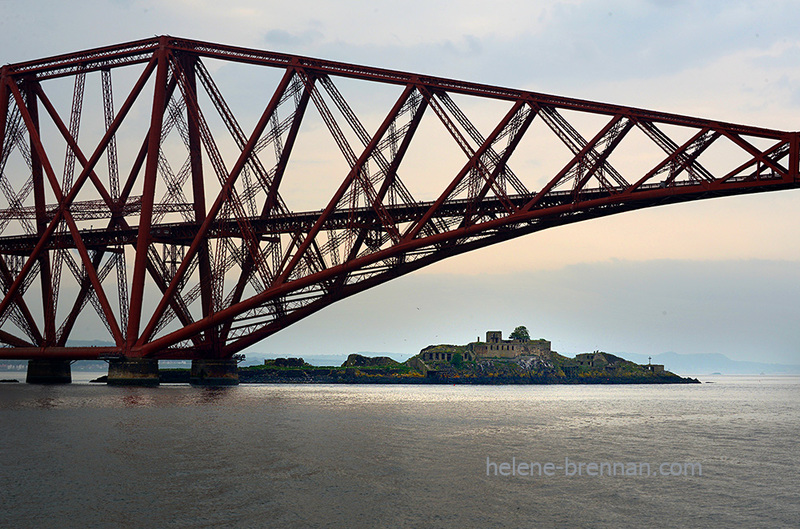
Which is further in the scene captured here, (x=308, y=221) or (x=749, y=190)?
(x=308, y=221)

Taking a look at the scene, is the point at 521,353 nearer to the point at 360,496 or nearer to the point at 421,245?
the point at 421,245

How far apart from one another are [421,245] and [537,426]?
1278 cm

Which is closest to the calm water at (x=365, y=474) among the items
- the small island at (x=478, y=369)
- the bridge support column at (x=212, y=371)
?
the bridge support column at (x=212, y=371)

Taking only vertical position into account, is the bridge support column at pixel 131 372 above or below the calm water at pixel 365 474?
above

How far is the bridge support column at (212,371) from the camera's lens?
61156 millimetres

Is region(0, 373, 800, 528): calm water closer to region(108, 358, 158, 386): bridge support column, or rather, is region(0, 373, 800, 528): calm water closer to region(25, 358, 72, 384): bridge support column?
region(108, 358, 158, 386): bridge support column

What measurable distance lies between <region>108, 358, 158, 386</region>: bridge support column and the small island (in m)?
75.6

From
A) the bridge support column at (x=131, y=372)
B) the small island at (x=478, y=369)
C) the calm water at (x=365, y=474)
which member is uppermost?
the small island at (x=478, y=369)

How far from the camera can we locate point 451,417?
41094mm

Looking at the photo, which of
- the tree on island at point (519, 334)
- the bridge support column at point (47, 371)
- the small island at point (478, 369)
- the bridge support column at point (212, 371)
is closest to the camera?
the bridge support column at point (212, 371)

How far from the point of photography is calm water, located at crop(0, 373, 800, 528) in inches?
635

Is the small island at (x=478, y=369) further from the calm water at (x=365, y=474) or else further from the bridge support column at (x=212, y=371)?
the calm water at (x=365, y=474)

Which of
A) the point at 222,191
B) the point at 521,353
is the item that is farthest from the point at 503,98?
the point at 521,353

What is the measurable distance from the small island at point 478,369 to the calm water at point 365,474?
96.7 metres
